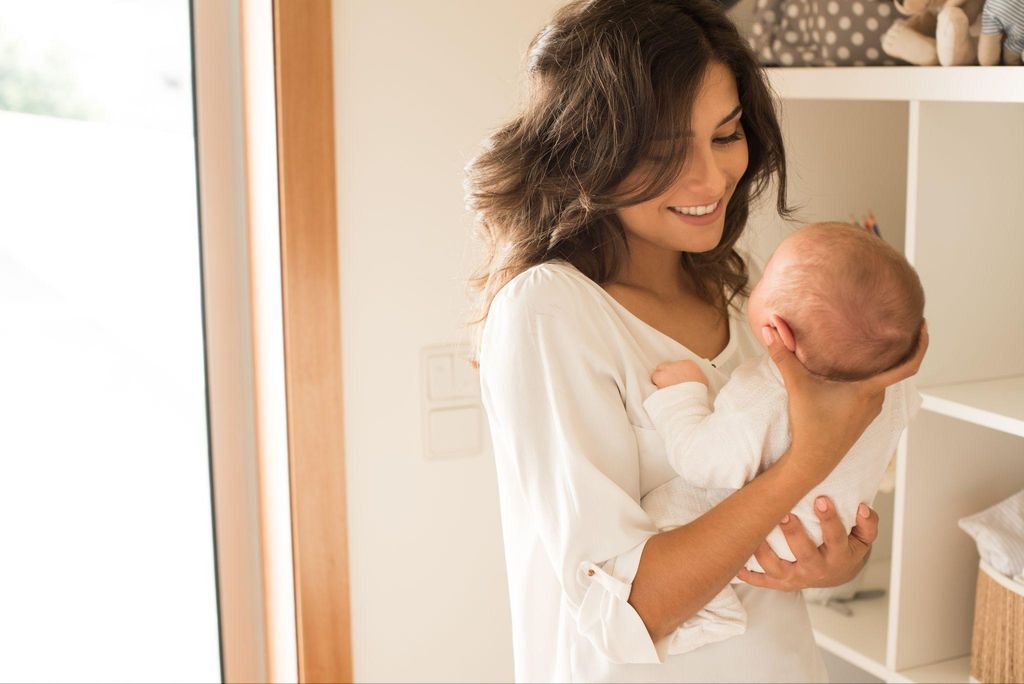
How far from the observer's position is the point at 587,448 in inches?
44.8

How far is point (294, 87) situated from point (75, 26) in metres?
0.34

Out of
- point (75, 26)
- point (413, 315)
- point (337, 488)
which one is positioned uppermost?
point (75, 26)

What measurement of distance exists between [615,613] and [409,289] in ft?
2.68

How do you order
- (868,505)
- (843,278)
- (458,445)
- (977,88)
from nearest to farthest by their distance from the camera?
(843,278)
(868,505)
(977,88)
(458,445)

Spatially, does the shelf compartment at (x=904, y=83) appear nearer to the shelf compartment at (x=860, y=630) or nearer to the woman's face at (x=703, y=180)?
the woman's face at (x=703, y=180)

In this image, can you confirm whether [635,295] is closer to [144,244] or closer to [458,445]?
[458,445]

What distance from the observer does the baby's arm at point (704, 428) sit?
1139 mm

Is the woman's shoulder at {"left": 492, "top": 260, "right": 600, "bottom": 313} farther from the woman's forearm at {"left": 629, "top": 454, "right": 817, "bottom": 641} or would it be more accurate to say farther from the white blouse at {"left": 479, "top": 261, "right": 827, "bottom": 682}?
the woman's forearm at {"left": 629, "top": 454, "right": 817, "bottom": 641}

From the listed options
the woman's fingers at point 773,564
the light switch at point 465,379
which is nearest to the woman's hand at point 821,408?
the woman's fingers at point 773,564

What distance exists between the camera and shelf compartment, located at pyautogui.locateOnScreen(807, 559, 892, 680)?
177 centimetres

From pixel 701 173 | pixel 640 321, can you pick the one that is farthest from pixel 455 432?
pixel 701 173

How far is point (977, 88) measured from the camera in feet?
4.69

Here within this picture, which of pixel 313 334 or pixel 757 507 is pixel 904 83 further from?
pixel 313 334

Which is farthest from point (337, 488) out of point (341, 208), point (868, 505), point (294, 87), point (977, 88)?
point (977, 88)
